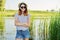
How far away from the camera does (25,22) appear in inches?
157

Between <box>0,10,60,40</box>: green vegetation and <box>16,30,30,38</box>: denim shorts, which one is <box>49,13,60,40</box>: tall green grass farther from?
<box>16,30,30,38</box>: denim shorts

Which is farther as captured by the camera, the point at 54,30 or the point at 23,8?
the point at 54,30

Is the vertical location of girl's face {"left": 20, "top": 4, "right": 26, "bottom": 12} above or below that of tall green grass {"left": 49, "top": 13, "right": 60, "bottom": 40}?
above

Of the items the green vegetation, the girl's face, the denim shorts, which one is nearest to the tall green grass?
the green vegetation

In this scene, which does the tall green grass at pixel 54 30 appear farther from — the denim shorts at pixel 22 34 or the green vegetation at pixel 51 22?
the denim shorts at pixel 22 34

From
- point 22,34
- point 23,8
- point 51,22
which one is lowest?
point 22,34

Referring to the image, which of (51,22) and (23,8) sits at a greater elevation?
(23,8)

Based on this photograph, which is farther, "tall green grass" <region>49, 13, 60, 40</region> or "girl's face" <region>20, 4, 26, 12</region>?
"tall green grass" <region>49, 13, 60, 40</region>

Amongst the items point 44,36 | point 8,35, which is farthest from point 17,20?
point 44,36

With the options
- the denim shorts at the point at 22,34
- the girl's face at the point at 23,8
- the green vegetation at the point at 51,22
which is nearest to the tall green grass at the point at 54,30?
the green vegetation at the point at 51,22

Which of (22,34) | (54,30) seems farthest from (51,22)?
(22,34)

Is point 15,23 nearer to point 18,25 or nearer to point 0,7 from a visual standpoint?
point 18,25

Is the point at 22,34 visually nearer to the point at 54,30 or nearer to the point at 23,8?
the point at 23,8

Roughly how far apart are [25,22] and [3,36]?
0.45 metres
